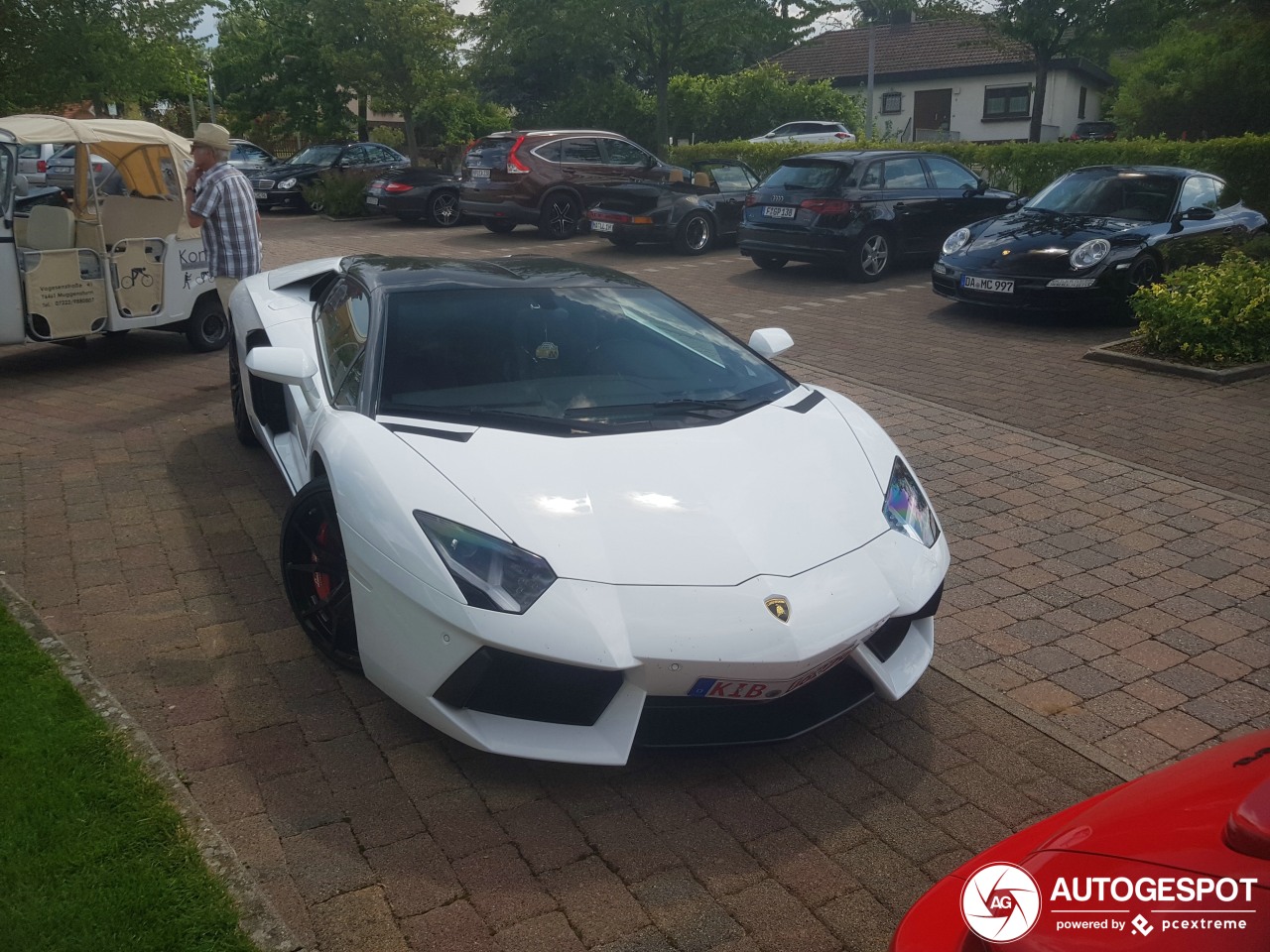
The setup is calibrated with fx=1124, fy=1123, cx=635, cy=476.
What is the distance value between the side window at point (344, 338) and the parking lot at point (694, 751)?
0.91m

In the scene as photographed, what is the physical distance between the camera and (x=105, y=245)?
8.82m

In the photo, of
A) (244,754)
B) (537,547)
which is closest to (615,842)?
(537,547)

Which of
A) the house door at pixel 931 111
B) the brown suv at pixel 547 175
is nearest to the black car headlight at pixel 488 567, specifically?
the brown suv at pixel 547 175

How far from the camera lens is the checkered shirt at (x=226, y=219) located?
766 cm

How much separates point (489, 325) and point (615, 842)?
2.15m

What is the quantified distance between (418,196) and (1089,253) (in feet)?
43.0

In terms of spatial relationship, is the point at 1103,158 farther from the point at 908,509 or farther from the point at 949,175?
the point at 908,509

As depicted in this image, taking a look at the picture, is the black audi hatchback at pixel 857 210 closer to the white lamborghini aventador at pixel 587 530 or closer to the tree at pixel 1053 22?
the white lamborghini aventador at pixel 587 530

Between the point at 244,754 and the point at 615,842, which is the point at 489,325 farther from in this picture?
the point at 615,842

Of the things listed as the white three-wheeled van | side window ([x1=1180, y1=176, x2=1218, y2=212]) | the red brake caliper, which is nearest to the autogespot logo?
the red brake caliper

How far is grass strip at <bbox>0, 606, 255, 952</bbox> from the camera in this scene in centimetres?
264

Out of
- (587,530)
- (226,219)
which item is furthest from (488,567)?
(226,219)

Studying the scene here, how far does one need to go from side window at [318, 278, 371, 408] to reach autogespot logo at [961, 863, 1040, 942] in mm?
2910

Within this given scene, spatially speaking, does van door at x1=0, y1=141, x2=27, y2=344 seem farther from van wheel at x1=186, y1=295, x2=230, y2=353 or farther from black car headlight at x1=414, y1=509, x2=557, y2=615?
black car headlight at x1=414, y1=509, x2=557, y2=615
